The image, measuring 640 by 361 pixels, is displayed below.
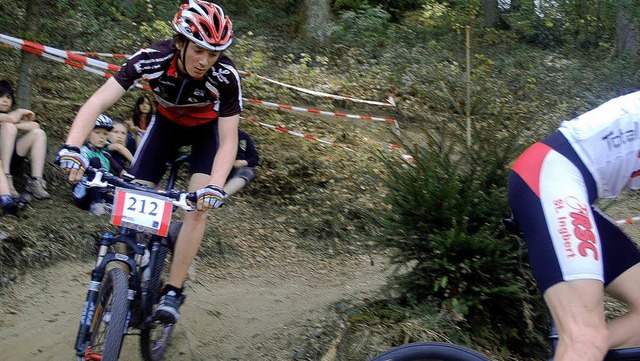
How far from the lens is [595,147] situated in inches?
117

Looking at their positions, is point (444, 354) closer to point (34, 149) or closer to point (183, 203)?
point (183, 203)

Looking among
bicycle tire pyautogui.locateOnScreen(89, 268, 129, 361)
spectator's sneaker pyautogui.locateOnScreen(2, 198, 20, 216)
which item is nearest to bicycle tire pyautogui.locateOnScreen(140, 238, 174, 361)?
bicycle tire pyautogui.locateOnScreen(89, 268, 129, 361)

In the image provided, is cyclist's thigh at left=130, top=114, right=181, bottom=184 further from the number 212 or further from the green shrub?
the green shrub

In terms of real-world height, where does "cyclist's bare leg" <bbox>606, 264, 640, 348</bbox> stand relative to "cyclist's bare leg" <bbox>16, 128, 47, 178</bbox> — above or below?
above

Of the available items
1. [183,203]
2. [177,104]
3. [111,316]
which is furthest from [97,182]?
[177,104]

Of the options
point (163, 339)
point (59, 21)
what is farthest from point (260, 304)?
point (59, 21)

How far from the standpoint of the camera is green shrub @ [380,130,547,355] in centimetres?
435

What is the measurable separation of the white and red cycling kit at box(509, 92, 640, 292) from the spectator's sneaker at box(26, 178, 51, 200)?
500cm

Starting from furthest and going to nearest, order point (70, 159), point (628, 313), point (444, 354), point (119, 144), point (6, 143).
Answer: point (119, 144) < point (6, 143) < point (70, 159) < point (628, 313) < point (444, 354)

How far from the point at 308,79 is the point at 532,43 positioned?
7.71 m

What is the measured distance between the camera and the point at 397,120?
12.4 m

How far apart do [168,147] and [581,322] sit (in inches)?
111

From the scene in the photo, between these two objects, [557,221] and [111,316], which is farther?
[111,316]

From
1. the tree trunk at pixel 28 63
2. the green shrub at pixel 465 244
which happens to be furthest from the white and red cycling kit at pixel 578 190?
the tree trunk at pixel 28 63
